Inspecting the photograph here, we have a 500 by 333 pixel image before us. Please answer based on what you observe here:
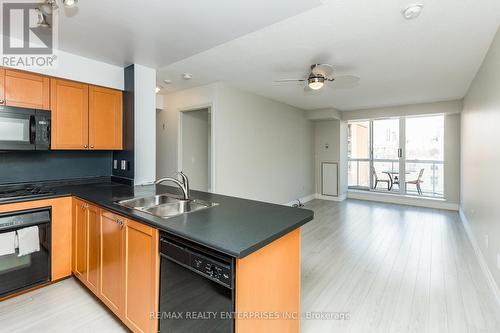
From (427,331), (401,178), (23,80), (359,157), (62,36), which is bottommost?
(427,331)

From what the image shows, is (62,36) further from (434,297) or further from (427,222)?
(427,222)

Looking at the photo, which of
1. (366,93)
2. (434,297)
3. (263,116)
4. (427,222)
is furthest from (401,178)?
(434,297)

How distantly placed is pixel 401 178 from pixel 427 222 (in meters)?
2.08

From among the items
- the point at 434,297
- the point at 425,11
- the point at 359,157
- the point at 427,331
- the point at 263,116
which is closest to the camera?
the point at 427,331

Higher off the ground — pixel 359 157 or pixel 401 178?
pixel 359 157

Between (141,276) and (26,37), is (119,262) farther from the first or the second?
(26,37)

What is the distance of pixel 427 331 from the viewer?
70.3 inches

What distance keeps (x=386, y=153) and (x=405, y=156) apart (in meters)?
0.60

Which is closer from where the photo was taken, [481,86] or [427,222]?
[481,86]

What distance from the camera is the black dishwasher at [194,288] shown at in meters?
1.15

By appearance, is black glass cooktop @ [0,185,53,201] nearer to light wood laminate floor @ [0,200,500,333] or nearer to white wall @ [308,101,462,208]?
light wood laminate floor @ [0,200,500,333]

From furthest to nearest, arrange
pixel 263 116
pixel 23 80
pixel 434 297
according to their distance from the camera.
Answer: pixel 263 116
pixel 23 80
pixel 434 297

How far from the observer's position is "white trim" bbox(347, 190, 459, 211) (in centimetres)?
574

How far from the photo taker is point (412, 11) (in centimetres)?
194
